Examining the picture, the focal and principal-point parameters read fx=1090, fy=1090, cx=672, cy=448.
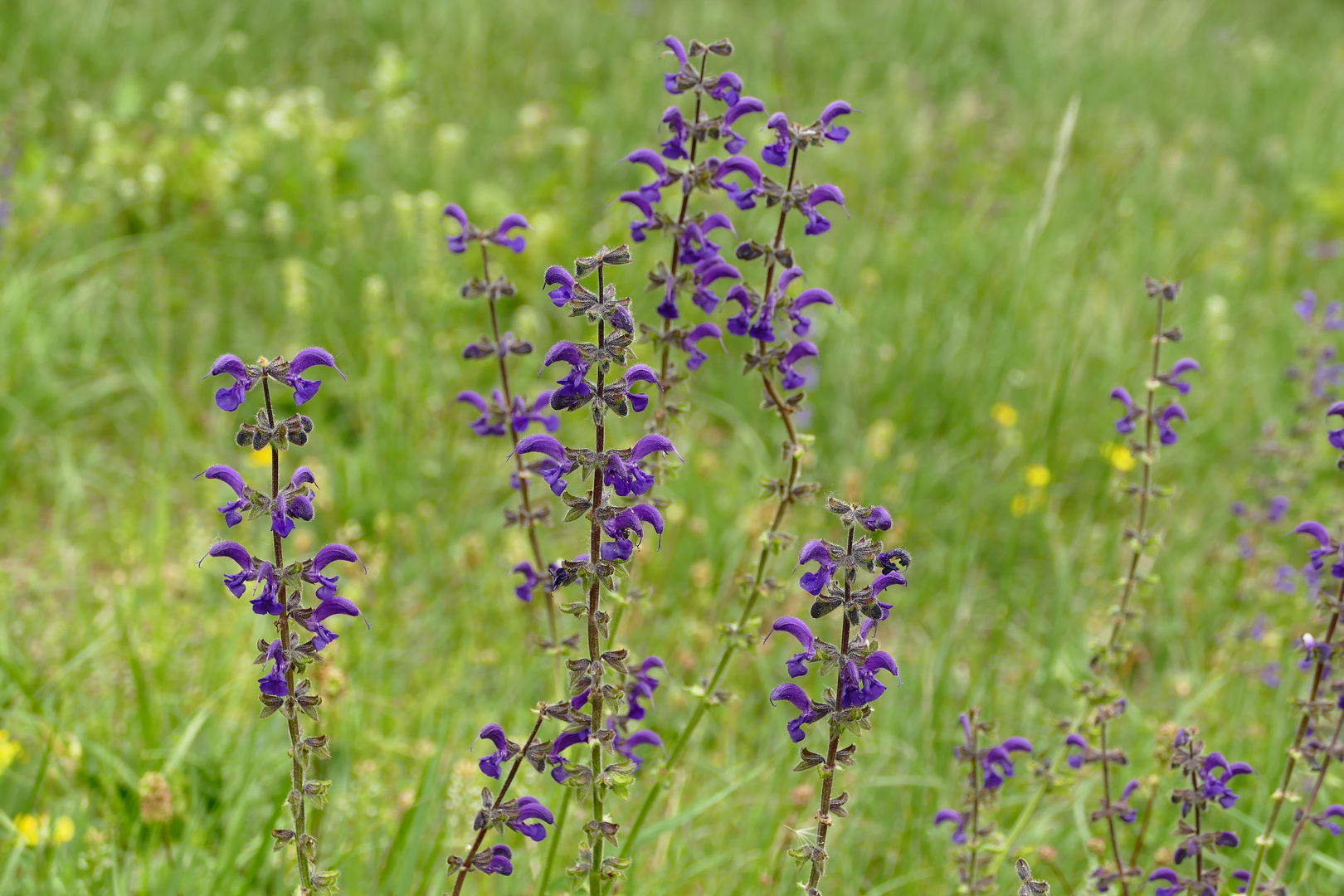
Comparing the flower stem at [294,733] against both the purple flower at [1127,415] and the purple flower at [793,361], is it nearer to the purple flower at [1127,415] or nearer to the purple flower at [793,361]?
the purple flower at [793,361]

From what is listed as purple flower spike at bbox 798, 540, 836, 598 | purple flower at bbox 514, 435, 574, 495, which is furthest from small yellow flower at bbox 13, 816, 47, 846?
purple flower spike at bbox 798, 540, 836, 598

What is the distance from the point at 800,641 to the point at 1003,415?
3877mm

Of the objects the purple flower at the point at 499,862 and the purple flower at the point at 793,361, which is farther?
the purple flower at the point at 793,361

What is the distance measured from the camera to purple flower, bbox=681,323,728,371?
2490 mm

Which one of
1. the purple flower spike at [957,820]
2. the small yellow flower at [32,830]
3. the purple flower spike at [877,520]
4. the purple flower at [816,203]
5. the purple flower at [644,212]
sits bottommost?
the small yellow flower at [32,830]

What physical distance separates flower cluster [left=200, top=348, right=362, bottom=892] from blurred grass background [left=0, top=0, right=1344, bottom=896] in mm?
455

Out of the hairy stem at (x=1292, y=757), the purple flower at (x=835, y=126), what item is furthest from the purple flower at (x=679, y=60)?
the hairy stem at (x=1292, y=757)

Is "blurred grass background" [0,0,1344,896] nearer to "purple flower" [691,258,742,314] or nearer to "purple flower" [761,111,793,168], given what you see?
"purple flower" [691,258,742,314]

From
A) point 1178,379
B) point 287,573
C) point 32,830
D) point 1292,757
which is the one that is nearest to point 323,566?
point 287,573

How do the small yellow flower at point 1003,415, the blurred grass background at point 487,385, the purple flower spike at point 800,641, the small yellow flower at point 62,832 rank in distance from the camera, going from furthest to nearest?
the small yellow flower at point 1003,415 → the blurred grass background at point 487,385 → the small yellow flower at point 62,832 → the purple flower spike at point 800,641

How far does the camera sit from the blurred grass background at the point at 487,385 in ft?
11.5

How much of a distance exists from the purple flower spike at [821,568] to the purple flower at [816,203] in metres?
0.75

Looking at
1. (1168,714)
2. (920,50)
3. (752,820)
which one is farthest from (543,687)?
(920,50)

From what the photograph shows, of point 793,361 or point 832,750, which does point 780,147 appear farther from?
point 832,750
